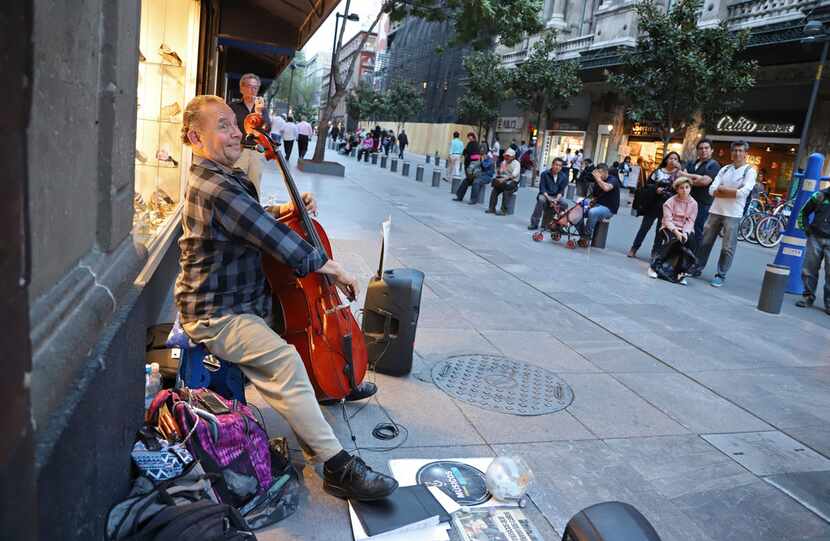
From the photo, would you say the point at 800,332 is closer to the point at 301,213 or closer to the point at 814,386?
the point at 814,386

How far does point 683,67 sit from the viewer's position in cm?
1811

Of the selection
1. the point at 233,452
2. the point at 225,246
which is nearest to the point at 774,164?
the point at 225,246

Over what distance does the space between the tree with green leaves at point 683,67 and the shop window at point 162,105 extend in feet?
51.6

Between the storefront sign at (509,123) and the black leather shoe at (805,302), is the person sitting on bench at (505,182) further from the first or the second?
the storefront sign at (509,123)

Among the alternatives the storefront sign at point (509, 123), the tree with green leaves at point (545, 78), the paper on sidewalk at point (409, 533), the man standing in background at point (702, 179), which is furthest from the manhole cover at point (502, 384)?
the storefront sign at point (509, 123)

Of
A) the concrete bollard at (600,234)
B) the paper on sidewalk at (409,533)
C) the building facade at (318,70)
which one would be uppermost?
the building facade at (318,70)

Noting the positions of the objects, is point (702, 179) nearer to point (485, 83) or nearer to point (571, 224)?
point (571, 224)

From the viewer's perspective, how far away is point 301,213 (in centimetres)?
322

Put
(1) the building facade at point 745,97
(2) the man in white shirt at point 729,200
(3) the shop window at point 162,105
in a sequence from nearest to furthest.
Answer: (3) the shop window at point 162,105, (2) the man in white shirt at point 729,200, (1) the building facade at point 745,97

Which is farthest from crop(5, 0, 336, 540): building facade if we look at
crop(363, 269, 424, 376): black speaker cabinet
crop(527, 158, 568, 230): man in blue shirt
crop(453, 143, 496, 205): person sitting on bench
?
crop(453, 143, 496, 205): person sitting on bench

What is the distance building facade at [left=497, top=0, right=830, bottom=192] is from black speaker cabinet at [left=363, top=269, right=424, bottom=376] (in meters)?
16.8

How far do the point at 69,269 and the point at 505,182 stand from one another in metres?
13.1

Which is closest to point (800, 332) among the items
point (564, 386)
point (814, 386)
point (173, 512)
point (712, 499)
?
point (814, 386)

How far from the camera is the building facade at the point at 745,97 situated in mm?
19781
